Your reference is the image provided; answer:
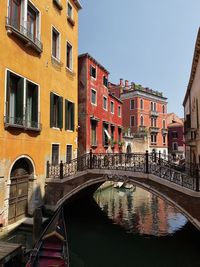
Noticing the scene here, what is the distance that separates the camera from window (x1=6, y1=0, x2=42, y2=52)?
907 cm

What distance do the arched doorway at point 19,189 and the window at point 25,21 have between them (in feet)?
16.6

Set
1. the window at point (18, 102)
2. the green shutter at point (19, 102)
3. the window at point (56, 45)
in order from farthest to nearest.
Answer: the window at point (56, 45), the green shutter at point (19, 102), the window at point (18, 102)

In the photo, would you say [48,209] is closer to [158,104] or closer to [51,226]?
[51,226]

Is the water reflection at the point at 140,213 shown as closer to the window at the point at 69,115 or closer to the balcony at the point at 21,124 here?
the window at the point at 69,115

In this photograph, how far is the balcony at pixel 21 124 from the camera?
857cm

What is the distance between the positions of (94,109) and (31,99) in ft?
25.8

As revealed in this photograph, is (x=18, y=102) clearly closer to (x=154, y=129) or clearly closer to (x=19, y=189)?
(x=19, y=189)

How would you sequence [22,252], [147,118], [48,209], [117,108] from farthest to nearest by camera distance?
[147,118] < [117,108] < [48,209] < [22,252]

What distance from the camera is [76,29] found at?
50.1 ft

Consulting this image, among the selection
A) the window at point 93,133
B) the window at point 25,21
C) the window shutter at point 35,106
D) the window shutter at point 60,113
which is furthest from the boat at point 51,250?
the window at point 93,133

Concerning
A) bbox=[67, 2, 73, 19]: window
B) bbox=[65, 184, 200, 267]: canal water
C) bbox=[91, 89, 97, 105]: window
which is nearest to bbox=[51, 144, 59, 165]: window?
bbox=[65, 184, 200, 267]: canal water

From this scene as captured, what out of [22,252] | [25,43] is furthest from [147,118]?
[22,252]

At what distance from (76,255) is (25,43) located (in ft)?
27.2

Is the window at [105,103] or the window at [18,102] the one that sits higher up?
the window at [105,103]
